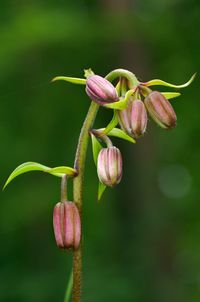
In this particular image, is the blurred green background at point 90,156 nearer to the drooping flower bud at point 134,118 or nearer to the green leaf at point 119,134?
the green leaf at point 119,134

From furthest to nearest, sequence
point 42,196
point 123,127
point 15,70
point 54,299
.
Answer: point 42,196 < point 15,70 < point 54,299 < point 123,127

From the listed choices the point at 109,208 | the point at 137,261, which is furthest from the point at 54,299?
the point at 109,208

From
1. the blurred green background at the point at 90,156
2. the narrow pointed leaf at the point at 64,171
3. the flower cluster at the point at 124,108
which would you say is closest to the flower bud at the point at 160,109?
the flower cluster at the point at 124,108

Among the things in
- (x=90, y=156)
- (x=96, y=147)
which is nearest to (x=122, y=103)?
(x=96, y=147)

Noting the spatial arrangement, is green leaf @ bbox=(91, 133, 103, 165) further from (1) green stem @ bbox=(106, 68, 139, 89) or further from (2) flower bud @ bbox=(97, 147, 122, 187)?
(1) green stem @ bbox=(106, 68, 139, 89)

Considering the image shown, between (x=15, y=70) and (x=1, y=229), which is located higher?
(x=15, y=70)

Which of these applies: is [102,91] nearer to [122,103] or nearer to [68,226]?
[122,103]

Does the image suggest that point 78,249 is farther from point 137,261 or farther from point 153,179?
point 153,179
